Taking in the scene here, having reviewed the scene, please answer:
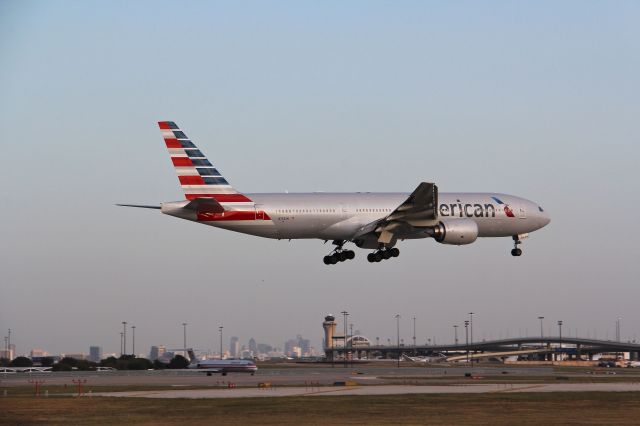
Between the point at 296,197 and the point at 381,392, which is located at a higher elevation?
the point at 296,197

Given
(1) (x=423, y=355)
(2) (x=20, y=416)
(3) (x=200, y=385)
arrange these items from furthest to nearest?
(1) (x=423, y=355) → (3) (x=200, y=385) → (2) (x=20, y=416)

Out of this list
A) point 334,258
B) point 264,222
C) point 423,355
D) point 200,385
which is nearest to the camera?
point 200,385

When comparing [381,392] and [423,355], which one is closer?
[381,392]

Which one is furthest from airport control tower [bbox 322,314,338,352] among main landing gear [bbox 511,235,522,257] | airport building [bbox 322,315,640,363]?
main landing gear [bbox 511,235,522,257]

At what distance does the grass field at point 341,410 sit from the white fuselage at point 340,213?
750 inches

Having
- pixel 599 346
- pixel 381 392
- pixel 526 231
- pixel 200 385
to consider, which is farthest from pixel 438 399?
pixel 599 346

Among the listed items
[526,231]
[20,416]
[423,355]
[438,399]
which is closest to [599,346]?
[423,355]

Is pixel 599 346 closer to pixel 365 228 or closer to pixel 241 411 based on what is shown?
pixel 365 228

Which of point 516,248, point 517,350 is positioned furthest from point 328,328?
point 516,248

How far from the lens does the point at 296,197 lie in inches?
2606

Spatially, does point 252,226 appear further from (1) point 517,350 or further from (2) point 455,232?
(1) point 517,350

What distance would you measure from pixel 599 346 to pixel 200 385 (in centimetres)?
13447

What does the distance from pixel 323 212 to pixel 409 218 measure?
567 cm

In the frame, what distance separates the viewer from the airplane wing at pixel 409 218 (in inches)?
2510
